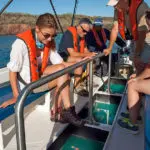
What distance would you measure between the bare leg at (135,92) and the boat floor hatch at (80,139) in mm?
344

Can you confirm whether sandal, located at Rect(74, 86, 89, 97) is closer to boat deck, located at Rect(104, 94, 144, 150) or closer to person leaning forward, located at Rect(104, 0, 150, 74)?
person leaning forward, located at Rect(104, 0, 150, 74)

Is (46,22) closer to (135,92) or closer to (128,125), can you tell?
(135,92)

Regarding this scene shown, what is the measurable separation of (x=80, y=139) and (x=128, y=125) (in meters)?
0.52

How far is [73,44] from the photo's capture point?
3.53m

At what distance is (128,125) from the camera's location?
A: 2201mm

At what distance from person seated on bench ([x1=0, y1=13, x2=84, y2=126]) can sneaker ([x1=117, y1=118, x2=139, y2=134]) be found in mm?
415

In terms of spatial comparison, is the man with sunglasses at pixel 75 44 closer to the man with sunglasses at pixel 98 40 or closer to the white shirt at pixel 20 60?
the man with sunglasses at pixel 98 40

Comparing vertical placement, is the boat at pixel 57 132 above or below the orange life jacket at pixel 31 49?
below

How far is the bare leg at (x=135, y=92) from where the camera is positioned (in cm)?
184

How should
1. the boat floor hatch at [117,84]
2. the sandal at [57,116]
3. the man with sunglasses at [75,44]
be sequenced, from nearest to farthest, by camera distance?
the sandal at [57,116], the man with sunglasses at [75,44], the boat floor hatch at [117,84]

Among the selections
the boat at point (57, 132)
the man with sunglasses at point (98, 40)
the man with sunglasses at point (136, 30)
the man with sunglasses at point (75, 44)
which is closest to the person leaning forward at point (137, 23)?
the man with sunglasses at point (136, 30)

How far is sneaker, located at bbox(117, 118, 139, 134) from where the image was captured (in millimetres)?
2131

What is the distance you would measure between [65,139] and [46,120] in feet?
1.43

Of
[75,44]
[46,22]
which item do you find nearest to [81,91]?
[75,44]
